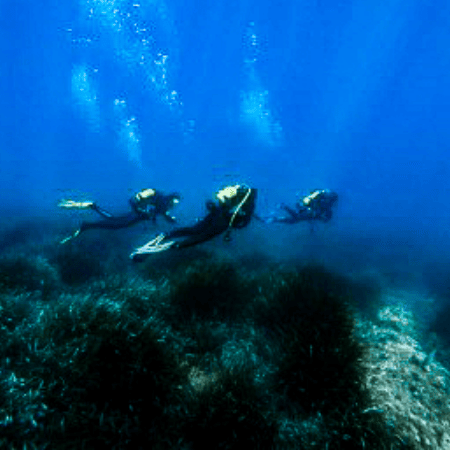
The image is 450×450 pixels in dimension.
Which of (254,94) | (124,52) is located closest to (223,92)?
(254,94)

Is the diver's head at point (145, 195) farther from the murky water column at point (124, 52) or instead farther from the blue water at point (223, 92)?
the murky water column at point (124, 52)

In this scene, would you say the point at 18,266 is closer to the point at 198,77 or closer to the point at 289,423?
the point at 289,423

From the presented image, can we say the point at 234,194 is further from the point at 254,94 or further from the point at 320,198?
the point at 254,94

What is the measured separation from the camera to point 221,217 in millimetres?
8727

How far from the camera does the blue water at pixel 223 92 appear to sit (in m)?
43.0

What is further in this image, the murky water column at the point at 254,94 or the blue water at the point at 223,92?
the murky water column at the point at 254,94

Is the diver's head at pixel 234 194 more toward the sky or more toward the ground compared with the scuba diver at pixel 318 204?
more toward the ground

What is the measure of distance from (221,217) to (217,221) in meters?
0.13

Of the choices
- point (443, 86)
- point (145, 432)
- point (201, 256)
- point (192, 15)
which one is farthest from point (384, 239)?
point (443, 86)

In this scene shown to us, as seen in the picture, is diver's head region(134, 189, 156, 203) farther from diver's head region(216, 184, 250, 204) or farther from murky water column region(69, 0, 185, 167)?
murky water column region(69, 0, 185, 167)

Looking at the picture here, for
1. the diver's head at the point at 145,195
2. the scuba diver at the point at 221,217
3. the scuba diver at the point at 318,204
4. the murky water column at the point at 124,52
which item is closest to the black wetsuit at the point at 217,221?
the scuba diver at the point at 221,217

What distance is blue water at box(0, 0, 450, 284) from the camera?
42969 millimetres

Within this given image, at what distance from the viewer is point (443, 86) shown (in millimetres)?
75000

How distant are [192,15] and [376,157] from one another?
510 feet
